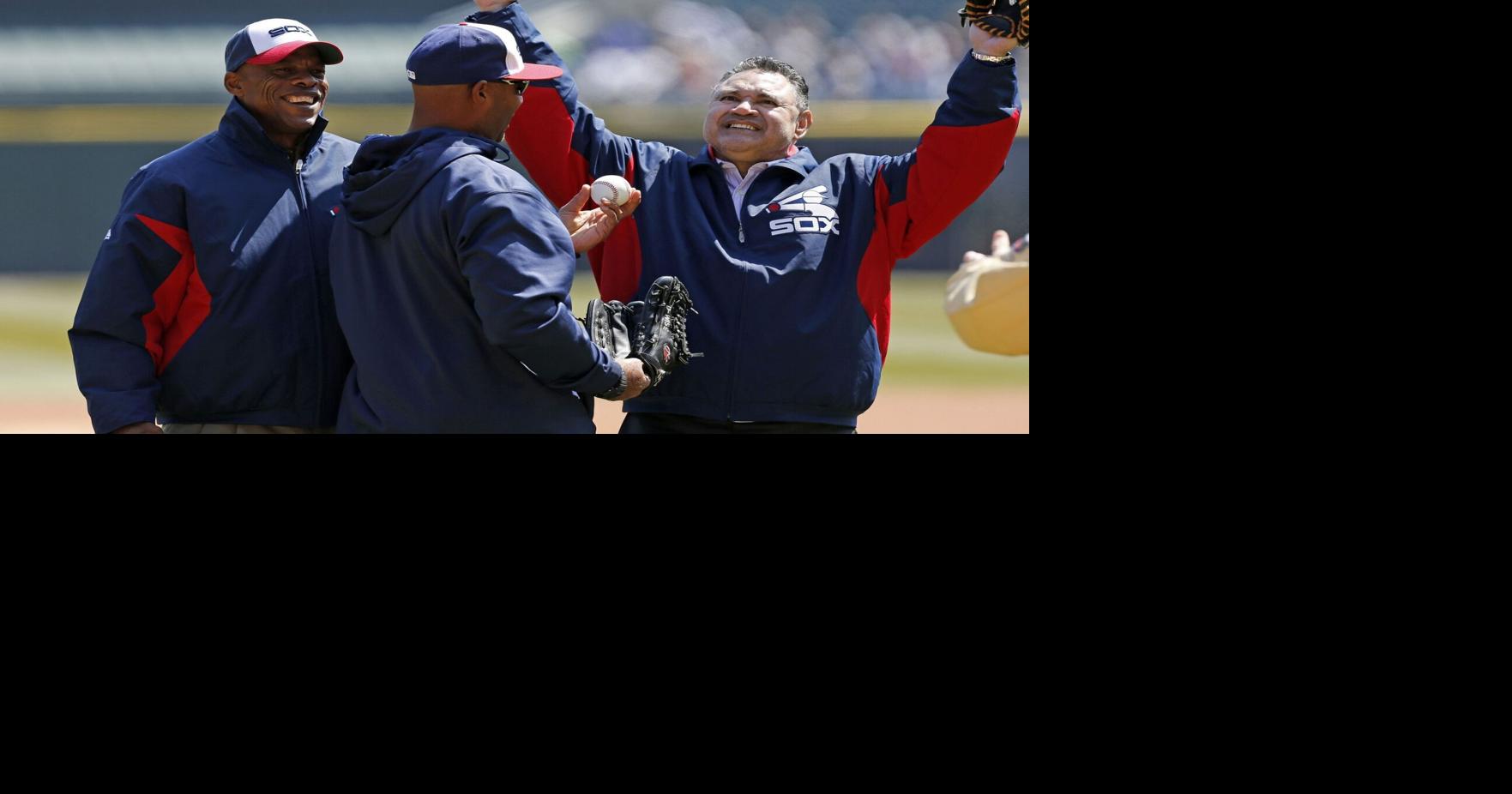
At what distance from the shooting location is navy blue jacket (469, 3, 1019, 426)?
2717 mm

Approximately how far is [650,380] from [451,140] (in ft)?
1.59

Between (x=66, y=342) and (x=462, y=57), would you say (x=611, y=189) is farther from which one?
(x=66, y=342)

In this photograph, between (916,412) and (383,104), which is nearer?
(383,104)

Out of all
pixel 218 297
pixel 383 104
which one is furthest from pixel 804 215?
pixel 383 104

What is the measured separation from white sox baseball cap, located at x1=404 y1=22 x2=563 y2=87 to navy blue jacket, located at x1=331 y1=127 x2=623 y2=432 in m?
0.09

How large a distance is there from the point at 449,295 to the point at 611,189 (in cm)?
39

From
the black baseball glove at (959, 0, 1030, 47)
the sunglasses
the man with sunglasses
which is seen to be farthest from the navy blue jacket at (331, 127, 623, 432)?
the black baseball glove at (959, 0, 1030, 47)

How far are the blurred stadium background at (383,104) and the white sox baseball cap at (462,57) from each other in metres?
7.23

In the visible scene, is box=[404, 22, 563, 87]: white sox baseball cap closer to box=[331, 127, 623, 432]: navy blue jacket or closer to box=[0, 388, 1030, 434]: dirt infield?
box=[331, 127, 623, 432]: navy blue jacket

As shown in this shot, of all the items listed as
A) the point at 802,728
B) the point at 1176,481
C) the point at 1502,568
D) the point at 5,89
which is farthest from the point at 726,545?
the point at 5,89

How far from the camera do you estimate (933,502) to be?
2174 mm

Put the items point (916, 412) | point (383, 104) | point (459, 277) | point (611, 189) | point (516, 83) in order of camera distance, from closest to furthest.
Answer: point (459, 277) → point (516, 83) → point (611, 189) → point (383, 104) → point (916, 412)

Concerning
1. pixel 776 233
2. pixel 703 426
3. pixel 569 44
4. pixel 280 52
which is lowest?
pixel 703 426

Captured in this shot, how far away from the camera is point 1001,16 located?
2602mm
